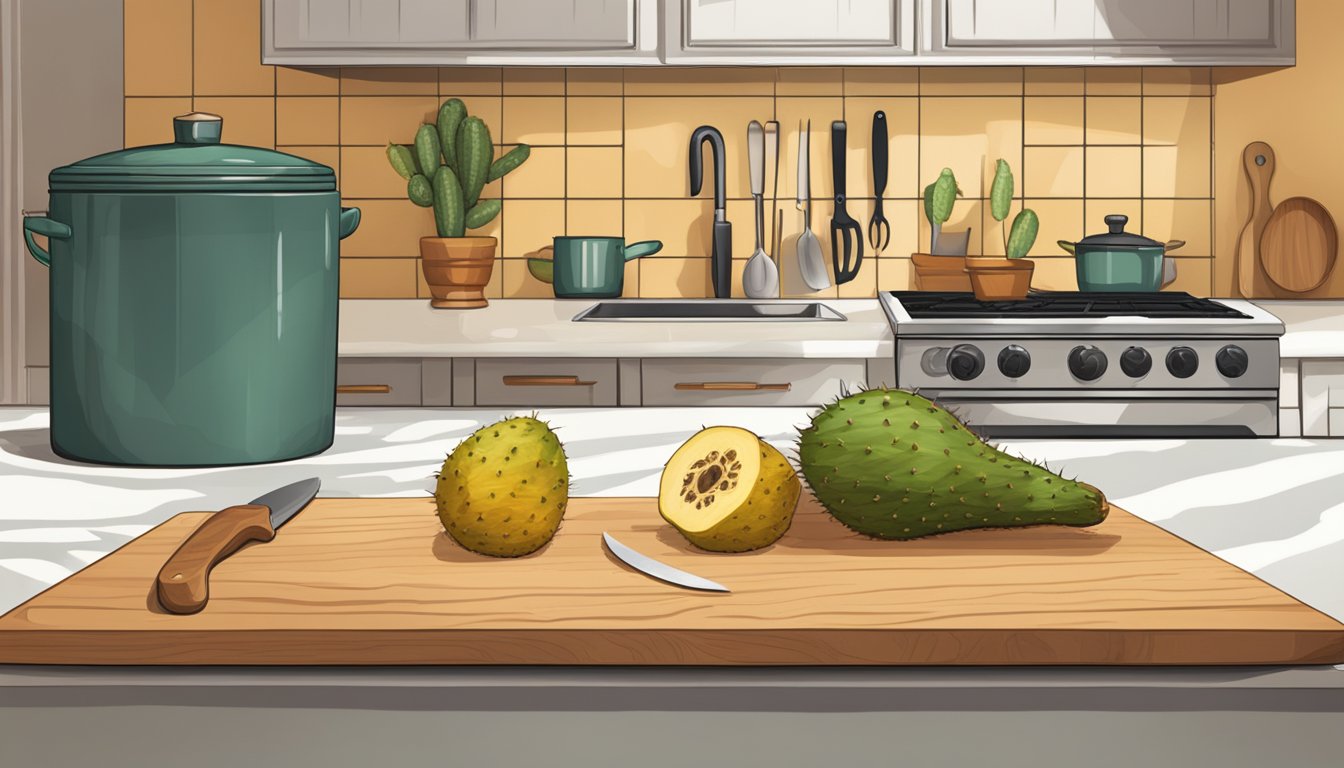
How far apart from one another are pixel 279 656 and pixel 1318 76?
317cm

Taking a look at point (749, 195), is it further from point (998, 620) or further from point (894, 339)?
point (998, 620)

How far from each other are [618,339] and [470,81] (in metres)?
0.99

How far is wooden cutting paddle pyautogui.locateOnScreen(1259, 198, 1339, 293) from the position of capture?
3139 millimetres

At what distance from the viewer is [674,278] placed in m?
3.22

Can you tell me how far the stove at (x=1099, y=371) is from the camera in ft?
8.18

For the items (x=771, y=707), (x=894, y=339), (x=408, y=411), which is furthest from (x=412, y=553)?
(x=894, y=339)

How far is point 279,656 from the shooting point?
2.00 ft

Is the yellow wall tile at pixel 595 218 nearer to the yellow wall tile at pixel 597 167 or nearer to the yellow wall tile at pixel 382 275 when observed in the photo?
the yellow wall tile at pixel 597 167

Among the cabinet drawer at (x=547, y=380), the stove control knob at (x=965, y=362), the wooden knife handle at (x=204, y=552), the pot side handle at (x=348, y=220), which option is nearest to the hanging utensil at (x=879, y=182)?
the stove control knob at (x=965, y=362)

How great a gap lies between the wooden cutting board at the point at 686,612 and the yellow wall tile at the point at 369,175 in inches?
100

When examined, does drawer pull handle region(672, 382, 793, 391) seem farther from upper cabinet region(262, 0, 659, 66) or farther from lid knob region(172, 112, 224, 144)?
lid knob region(172, 112, 224, 144)

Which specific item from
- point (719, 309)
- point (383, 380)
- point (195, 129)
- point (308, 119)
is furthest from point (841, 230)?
point (195, 129)

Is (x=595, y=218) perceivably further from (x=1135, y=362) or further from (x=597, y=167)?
(x=1135, y=362)

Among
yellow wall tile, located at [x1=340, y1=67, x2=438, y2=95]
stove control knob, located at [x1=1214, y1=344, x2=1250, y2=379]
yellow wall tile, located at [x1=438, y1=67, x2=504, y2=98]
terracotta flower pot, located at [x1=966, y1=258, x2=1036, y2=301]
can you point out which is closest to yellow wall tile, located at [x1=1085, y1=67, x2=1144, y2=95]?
terracotta flower pot, located at [x1=966, y1=258, x2=1036, y2=301]
